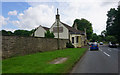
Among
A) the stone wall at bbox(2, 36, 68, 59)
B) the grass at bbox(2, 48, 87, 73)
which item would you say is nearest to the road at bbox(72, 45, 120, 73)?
the grass at bbox(2, 48, 87, 73)

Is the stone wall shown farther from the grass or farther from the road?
the road

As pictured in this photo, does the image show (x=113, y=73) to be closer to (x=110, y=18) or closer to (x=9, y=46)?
(x=9, y=46)

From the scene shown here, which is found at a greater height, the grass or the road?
the grass

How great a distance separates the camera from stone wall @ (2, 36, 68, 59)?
33.9ft

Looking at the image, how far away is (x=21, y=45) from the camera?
12664 mm

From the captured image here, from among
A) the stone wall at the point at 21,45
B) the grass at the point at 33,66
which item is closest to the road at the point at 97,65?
the grass at the point at 33,66

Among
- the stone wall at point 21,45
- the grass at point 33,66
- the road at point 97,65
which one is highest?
the stone wall at point 21,45

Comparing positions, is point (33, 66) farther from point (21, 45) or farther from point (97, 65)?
point (21, 45)

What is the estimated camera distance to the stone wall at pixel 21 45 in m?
10.3

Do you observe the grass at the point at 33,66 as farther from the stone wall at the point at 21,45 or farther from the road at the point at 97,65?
the stone wall at the point at 21,45

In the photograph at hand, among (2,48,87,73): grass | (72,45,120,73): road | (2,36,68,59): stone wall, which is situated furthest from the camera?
(2,36,68,59): stone wall

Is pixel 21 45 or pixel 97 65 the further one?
pixel 21 45

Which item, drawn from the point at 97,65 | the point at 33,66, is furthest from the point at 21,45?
the point at 97,65

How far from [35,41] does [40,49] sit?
5.86 feet
